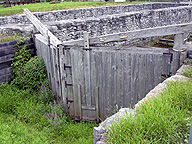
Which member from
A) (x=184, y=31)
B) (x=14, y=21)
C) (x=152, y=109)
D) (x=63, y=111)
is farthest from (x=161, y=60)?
(x=14, y=21)

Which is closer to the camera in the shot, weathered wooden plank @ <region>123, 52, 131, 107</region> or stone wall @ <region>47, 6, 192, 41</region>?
weathered wooden plank @ <region>123, 52, 131, 107</region>

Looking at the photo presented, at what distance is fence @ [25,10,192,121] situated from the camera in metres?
4.69

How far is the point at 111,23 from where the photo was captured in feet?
34.4

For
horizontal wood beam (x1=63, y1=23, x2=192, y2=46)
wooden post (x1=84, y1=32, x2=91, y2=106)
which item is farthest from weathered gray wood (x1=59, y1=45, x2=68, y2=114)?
wooden post (x1=84, y1=32, x2=91, y2=106)

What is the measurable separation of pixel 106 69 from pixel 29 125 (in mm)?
2392

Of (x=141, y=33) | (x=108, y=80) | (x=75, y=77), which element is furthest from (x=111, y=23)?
(x=108, y=80)

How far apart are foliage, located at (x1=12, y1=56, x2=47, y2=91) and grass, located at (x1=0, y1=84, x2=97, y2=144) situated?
0.75 feet

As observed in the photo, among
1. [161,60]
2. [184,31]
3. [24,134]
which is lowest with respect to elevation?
[24,134]

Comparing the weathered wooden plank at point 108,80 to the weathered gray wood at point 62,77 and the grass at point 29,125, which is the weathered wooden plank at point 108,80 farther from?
the weathered gray wood at point 62,77

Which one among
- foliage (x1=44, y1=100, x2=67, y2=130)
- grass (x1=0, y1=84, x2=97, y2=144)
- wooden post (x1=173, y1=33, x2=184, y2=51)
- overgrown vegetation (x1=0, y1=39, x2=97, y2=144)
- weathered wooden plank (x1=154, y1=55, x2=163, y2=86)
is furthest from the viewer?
foliage (x1=44, y1=100, x2=67, y2=130)

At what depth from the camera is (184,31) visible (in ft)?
14.9

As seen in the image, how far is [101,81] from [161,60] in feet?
5.28

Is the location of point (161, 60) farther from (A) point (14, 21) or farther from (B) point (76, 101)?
(A) point (14, 21)

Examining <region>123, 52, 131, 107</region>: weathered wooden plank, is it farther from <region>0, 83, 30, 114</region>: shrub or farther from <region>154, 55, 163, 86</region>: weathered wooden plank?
<region>0, 83, 30, 114</region>: shrub
